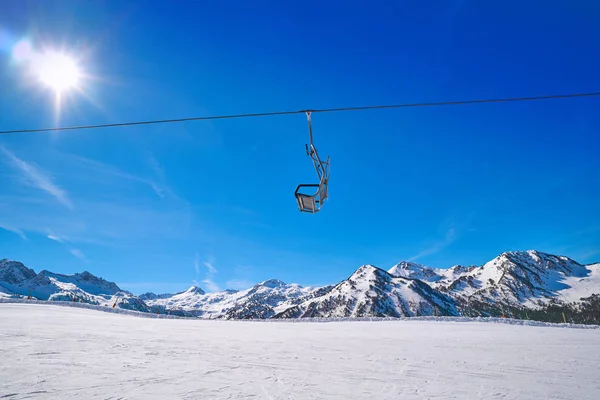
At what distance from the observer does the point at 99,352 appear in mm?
8656

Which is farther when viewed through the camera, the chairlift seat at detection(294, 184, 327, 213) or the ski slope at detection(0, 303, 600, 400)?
the chairlift seat at detection(294, 184, 327, 213)

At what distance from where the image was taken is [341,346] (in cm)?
1165

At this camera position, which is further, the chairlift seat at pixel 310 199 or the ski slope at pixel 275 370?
the chairlift seat at pixel 310 199

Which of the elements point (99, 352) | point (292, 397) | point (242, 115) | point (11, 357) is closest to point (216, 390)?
point (292, 397)

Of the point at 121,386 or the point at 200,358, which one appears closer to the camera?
the point at 121,386

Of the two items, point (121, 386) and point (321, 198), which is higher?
point (321, 198)

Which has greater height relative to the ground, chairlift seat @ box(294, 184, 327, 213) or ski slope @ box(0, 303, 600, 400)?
chairlift seat @ box(294, 184, 327, 213)

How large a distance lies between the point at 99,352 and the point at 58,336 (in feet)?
11.4

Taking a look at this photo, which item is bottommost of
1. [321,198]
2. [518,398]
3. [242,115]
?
[518,398]

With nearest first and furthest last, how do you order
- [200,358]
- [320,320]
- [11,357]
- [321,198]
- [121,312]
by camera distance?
1. [11,357]
2. [200,358]
3. [321,198]
4. [320,320]
5. [121,312]

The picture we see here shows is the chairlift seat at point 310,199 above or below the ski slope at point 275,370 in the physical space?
above

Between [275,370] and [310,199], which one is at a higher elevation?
[310,199]

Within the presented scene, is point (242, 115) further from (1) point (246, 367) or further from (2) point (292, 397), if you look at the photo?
(2) point (292, 397)

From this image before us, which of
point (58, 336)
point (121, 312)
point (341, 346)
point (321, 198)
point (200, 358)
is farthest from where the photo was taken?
point (121, 312)
